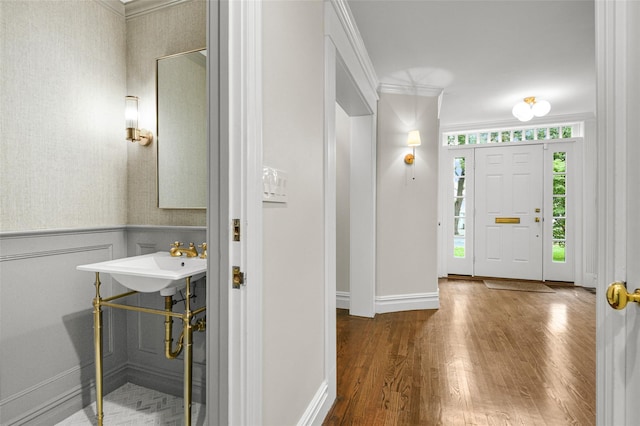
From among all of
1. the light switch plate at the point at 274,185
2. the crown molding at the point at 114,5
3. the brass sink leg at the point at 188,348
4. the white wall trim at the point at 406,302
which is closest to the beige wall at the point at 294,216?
the light switch plate at the point at 274,185

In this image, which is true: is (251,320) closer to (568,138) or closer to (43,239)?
(43,239)

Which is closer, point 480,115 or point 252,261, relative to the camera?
point 252,261

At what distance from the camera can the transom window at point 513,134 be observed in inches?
204

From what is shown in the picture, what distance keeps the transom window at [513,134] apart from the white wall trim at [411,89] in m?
2.00

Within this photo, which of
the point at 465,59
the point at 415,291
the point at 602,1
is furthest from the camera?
the point at 415,291

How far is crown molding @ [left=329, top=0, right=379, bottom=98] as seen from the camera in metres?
2.11

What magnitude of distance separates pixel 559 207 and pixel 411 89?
3.21 meters

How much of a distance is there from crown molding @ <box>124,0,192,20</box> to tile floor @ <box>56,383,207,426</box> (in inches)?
93.9

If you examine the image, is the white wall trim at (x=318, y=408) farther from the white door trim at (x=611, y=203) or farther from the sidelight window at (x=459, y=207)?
the sidelight window at (x=459, y=207)

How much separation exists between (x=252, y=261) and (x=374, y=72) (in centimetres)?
288

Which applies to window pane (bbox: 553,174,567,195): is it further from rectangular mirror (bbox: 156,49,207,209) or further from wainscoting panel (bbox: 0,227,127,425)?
wainscoting panel (bbox: 0,227,127,425)

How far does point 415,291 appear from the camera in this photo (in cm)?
381

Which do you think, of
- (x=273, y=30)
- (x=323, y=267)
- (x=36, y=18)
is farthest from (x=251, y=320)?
(x=36, y=18)

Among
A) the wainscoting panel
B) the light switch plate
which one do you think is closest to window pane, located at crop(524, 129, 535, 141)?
the light switch plate
